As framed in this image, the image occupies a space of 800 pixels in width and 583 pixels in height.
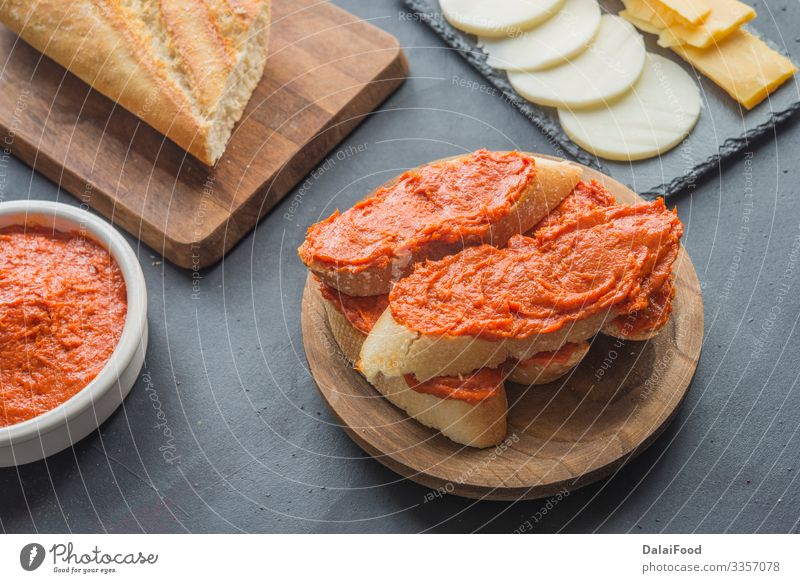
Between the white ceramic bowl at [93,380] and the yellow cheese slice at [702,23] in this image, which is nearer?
the white ceramic bowl at [93,380]

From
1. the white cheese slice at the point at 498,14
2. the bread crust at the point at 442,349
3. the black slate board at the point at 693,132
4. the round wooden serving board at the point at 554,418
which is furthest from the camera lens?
the white cheese slice at the point at 498,14

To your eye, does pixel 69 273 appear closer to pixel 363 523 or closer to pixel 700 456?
pixel 363 523

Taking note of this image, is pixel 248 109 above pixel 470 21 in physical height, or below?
below

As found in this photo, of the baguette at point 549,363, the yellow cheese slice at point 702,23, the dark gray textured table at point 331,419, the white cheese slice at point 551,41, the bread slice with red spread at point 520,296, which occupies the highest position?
the yellow cheese slice at point 702,23

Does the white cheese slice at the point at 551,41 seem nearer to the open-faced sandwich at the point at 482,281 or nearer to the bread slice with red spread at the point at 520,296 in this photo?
the open-faced sandwich at the point at 482,281

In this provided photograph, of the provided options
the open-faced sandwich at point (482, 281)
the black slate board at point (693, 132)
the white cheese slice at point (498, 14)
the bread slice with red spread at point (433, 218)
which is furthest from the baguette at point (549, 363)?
the white cheese slice at point (498, 14)

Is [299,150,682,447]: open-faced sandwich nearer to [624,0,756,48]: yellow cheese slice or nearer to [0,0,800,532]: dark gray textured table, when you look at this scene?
[0,0,800,532]: dark gray textured table
